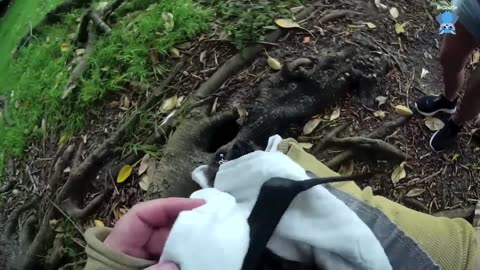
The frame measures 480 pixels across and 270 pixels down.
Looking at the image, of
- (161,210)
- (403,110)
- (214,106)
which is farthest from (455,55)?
(161,210)

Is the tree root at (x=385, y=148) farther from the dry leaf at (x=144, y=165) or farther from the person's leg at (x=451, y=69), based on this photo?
the dry leaf at (x=144, y=165)

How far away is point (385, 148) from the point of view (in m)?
2.31

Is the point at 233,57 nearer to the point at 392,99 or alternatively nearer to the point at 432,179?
the point at 392,99

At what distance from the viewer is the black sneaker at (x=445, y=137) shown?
93.7 inches

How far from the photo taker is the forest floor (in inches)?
92.7

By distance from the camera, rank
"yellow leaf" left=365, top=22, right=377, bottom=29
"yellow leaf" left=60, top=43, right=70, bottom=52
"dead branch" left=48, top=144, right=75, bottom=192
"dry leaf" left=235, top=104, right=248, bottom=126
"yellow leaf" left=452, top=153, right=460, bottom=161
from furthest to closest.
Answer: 1. "yellow leaf" left=60, top=43, right=70, bottom=52
2. "dead branch" left=48, top=144, right=75, bottom=192
3. "yellow leaf" left=365, top=22, right=377, bottom=29
4. "yellow leaf" left=452, top=153, right=460, bottom=161
5. "dry leaf" left=235, top=104, right=248, bottom=126

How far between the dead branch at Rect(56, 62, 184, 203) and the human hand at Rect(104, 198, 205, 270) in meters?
1.49

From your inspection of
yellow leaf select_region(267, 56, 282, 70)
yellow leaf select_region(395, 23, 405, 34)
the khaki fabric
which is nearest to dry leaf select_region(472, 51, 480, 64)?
yellow leaf select_region(395, 23, 405, 34)

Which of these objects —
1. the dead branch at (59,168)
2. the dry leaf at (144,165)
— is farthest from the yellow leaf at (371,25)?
the dead branch at (59,168)

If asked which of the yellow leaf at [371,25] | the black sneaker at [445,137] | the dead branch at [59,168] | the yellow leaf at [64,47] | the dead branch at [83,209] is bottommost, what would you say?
the black sneaker at [445,137]

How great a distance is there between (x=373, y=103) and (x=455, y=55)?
1.33 ft

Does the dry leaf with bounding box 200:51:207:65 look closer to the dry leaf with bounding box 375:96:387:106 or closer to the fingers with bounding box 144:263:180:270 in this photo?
the dry leaf with bounding box 375:96:387:106

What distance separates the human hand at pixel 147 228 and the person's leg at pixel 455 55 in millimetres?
1519

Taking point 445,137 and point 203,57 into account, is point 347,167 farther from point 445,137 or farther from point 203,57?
point 203,57
